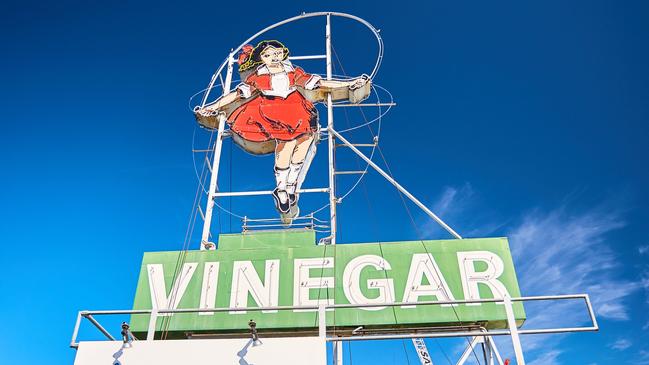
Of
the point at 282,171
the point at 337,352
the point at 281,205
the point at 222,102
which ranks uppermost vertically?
the point at 222,102

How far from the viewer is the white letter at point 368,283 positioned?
9969mm

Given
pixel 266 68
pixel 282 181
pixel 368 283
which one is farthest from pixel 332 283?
pixel 266 68

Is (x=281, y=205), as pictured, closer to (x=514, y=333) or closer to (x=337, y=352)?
A: (x=337, y=352)

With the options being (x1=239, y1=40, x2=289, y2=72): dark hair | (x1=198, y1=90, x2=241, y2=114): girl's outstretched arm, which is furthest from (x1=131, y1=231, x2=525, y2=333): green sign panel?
(x1=239, y1=40, x2=289, y2=72): dark hair

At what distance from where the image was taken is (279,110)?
583 inches

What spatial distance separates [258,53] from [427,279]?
9657mm

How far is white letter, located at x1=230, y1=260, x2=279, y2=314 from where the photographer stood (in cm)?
1012

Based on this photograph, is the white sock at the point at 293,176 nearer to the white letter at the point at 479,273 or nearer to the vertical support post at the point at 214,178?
the vertical support post at the point at 214,178

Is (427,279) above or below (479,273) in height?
below

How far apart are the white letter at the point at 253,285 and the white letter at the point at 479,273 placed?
151 inches

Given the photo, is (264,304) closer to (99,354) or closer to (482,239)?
(99,354)

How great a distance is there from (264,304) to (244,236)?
2009 mm

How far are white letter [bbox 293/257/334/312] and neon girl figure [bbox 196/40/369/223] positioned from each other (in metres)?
2.94

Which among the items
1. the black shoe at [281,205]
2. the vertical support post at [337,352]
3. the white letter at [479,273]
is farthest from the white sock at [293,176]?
the white letter at [479,273]
